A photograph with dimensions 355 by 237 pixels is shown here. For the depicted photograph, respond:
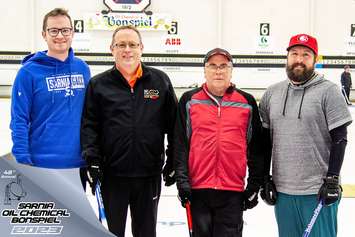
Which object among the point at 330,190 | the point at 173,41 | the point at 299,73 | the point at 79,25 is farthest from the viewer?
the point at 173,41

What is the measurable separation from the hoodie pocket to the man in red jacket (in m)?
0.59

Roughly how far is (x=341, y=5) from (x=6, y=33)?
12.8 metres

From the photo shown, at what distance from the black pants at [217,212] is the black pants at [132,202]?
286mm

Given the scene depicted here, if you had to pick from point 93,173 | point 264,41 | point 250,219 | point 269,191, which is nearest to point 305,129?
point 269,191

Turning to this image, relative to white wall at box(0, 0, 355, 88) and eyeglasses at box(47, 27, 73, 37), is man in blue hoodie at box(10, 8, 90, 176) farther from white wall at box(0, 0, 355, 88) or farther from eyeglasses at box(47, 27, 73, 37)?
white wall at box(0, 0, 355, 88)

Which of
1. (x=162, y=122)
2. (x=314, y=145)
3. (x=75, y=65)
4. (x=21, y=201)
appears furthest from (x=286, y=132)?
(x=21, y=201)

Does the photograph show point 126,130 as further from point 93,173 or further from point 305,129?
point 305,129

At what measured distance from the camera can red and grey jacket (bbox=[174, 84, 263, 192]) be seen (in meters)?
2.60

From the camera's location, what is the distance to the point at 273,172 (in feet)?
8.95

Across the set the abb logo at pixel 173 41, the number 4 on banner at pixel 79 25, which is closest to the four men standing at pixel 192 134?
the abb logo at pixel 173 41

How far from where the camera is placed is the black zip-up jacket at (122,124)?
2.68 m

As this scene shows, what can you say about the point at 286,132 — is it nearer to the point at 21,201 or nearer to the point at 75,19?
the point at 21,201

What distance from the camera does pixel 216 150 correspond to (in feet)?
8.48

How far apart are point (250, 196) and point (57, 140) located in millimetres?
1136
